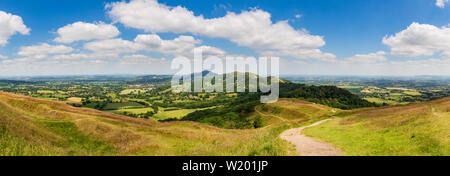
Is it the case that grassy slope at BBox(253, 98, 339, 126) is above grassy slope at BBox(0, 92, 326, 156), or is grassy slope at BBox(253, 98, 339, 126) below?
below

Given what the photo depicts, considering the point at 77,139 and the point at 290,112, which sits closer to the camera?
the point at 77,139

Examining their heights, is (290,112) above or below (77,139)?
below

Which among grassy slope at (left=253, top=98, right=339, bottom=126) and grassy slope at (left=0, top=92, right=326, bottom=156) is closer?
grassy slope at (left=0, top=92, right=326, bottom=156)

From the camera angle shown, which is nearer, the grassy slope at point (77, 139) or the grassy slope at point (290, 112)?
the grassy slope at point (77, 139)

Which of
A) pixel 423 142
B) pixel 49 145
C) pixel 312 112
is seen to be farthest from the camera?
pixel 312 112

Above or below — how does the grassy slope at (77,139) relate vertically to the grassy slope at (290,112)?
above
